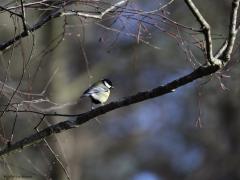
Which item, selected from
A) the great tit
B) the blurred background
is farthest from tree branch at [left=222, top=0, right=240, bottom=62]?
the blurred background

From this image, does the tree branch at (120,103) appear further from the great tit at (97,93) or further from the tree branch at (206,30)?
the great tit at (97,93)

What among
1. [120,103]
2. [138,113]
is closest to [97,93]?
[120,103]

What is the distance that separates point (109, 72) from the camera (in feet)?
37.9

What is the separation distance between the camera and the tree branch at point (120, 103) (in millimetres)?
3385

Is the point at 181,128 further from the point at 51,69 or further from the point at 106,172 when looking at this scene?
the point at 51,69

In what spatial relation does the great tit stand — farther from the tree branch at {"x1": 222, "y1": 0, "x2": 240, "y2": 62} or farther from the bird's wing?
the tree branch at {"x1": 222, "y1": 0, "x2": 240, "y2": 62}

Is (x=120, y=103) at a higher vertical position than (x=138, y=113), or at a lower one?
higher

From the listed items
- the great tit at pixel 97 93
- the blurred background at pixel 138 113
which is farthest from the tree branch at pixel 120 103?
the blurred background at pixel 138 113

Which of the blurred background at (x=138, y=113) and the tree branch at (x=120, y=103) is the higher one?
the tree branch at (x=120, y=103)

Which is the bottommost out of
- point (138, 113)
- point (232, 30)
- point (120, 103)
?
point (138, 113)

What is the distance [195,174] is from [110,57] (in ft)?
10.6

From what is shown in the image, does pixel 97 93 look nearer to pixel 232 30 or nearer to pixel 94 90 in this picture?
pixel 94 90

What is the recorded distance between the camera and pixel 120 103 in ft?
11.9

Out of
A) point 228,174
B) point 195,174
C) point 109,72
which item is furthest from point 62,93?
point 195,174
